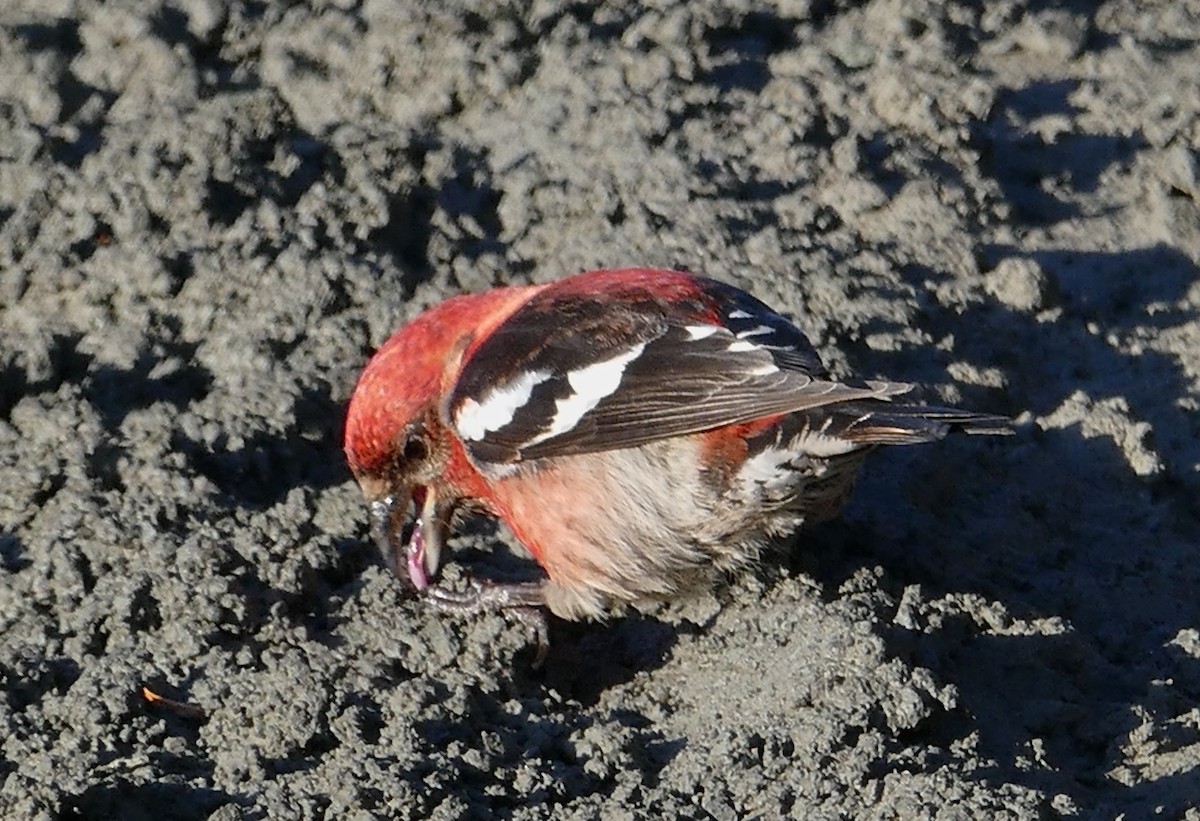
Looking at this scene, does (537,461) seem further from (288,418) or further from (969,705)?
(969,705)

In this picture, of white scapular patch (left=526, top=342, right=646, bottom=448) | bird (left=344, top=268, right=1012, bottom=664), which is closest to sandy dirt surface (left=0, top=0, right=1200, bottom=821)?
bird (left=344, top=268, right=1012, bottom=664)

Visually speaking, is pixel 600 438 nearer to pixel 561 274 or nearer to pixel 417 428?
pixel 417 428

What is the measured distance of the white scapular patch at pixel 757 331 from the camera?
4.30m

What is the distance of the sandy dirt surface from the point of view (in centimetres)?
379

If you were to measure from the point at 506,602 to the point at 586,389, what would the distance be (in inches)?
22.0

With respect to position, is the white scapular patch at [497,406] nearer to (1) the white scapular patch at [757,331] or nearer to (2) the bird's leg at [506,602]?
(2) the bird's leg at [506,602]

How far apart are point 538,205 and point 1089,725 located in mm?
2237

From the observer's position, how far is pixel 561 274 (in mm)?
5180

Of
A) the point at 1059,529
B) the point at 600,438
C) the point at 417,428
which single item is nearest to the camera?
the point at 600,438

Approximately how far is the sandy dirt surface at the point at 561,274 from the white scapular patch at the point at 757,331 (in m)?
0.55

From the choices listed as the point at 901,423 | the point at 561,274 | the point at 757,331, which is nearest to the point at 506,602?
the point at 757,331

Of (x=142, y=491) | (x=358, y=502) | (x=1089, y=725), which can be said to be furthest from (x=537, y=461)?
(x=1089, y=725)

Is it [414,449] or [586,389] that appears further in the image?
[414,449]

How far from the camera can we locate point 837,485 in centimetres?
428
